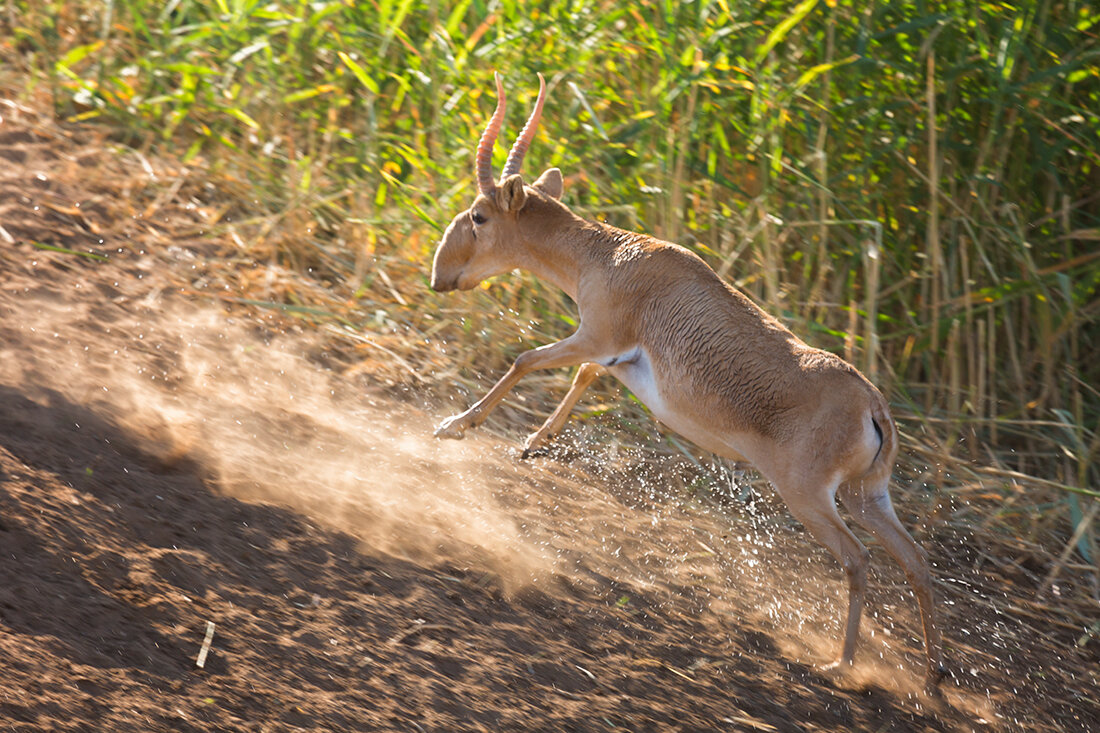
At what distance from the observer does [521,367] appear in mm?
4648

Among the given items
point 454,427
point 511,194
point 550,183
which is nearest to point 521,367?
point 454,427

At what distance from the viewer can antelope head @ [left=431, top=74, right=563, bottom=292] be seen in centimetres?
477

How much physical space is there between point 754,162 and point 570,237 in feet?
6.53

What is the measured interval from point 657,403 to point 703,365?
295mm

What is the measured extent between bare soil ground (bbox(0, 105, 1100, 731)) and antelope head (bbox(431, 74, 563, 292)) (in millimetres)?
889

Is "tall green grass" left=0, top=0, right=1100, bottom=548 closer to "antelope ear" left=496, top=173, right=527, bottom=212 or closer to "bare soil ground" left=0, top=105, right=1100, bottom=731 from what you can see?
"bare soil ground" left=0, top=105, right=1100, bottom=731

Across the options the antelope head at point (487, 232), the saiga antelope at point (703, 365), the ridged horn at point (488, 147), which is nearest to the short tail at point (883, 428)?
the saiga antelope at point (703, 365)

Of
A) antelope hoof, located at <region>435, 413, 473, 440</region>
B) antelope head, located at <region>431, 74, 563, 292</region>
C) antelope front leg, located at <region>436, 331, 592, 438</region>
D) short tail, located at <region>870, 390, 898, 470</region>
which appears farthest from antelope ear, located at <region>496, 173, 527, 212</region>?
short tail, located at <region>870, 390, 898, 470</region>

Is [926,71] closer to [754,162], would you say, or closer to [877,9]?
[877,9]

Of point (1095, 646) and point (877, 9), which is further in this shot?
point (877, 9)

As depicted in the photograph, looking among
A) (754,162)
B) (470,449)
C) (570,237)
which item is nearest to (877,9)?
(754,162)

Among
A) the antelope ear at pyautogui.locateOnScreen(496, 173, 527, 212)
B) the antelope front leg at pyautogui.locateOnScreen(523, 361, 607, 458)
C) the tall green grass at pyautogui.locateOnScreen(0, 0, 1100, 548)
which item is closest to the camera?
the antelope ear at pyautogui.locateOnScreen(496, 173, 527, 212)

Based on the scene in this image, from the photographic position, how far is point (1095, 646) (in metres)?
5.00

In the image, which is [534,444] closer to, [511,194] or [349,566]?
[511,194]
